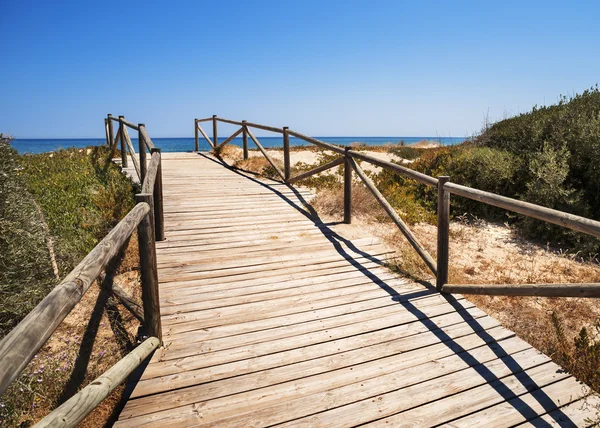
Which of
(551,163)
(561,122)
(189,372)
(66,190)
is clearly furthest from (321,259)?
(561,122)

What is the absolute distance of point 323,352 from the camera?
3.10m

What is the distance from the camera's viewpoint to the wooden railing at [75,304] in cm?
134

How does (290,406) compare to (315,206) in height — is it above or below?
below

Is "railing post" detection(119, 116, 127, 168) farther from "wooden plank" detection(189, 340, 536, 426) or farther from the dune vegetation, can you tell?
"wooden plank" detection(189, 340, 536, 426)

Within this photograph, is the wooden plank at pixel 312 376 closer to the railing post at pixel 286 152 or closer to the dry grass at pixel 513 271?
the dry grass at pixel 513 271

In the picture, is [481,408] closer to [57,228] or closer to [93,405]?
[93,405]

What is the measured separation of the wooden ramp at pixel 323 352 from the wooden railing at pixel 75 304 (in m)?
0.28

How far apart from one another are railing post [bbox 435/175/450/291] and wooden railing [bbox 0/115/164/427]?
2741mm

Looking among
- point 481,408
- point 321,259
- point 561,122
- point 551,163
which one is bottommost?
point 481,408

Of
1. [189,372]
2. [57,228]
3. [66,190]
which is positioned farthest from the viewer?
[66,190]

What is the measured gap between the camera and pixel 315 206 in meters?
7.03

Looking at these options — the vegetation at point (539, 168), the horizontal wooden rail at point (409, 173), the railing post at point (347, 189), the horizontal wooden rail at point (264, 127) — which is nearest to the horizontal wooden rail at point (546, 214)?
the horizontal wooden rail at point (409, 173)

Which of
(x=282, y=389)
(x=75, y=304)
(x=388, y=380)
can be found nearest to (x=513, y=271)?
(x=388, y=380)

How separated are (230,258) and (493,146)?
8302mm
